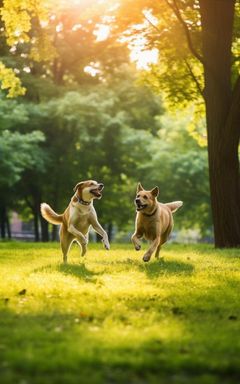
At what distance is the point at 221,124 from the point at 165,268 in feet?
23.0

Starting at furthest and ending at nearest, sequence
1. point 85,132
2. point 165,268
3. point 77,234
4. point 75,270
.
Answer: point 85,132 < point 77,234 < point 165,268 < point 75,270

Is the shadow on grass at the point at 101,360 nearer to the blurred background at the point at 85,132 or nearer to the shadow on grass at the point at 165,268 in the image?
the shadow on grass at the point at 165,268

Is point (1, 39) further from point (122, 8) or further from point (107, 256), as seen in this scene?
point (107, 256)

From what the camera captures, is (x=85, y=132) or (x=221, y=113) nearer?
(x=221, y=113)

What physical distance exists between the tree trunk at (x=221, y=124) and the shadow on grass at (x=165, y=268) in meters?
5.01

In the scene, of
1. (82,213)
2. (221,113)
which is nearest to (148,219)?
(82,213)

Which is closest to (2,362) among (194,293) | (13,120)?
(194,293)

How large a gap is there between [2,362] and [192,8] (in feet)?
54.8

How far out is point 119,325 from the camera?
6.67m

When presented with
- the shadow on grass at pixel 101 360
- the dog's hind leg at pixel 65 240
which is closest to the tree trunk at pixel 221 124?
the dog's hind leg at pixel 65 240

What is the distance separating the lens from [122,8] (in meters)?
20.3

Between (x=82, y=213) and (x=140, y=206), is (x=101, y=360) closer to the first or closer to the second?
(x=140, y=206)

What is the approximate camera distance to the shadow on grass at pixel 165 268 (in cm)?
1115

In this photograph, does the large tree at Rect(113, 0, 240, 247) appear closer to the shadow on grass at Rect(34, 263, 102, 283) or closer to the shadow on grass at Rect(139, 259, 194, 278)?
the shadow on grass at Rect(139, 259, 194, 278)
